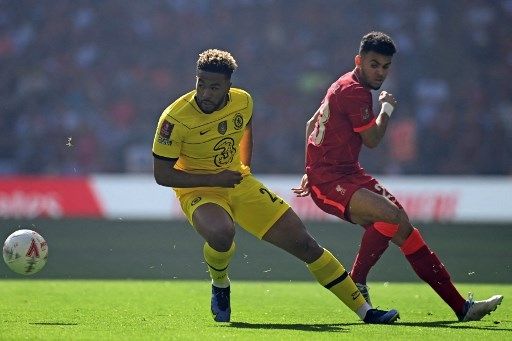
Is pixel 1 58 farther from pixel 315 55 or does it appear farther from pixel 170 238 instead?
pixel 170 238

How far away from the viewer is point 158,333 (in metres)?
6.25

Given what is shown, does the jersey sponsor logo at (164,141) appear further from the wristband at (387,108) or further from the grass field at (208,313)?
the wristband at (387,108)

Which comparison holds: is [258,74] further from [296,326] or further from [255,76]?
[296,326]

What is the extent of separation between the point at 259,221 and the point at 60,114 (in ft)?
50.8

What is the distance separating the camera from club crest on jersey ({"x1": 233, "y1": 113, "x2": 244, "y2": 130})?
7465 mm

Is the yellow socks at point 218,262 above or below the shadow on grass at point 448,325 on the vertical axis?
above

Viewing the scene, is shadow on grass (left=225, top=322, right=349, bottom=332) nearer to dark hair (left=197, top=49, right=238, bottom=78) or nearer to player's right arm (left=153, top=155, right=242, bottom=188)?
player's right arm (left=153, top=155, right=242, bottom=188)

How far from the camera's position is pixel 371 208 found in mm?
7332

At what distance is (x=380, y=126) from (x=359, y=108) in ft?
0.72

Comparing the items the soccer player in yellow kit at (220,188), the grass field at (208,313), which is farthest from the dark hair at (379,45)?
the grass field at (208,313)

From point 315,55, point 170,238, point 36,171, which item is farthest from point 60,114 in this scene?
point 170,238

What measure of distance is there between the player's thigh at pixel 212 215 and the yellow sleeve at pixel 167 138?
40 centimetres

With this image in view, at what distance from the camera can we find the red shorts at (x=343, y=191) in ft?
24.7

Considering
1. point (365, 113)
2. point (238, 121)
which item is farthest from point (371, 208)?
point (238, 121)
